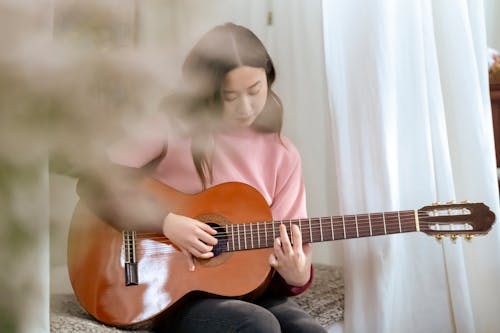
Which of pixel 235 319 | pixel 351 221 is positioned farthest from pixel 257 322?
pixel 351 221

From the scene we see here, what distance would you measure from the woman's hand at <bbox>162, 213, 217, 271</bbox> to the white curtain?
1.08ft

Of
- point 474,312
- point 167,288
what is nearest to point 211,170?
point 167,288

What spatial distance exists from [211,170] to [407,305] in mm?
474

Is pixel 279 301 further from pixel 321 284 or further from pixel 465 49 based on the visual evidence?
pixel 465 49

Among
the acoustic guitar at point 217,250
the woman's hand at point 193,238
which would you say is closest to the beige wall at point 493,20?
the acoustic guitar at point 217,250

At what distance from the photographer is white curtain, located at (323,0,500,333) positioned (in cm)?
105

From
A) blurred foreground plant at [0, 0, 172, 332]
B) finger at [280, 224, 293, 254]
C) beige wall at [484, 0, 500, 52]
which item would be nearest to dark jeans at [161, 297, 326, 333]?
finger at [280, 224, 293, 254]

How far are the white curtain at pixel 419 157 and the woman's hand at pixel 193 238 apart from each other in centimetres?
33

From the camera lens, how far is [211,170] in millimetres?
972

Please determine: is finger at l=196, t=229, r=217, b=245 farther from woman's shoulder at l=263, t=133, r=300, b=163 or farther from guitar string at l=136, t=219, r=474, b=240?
woman's shoulder at l=263, t=133, r=300, b=163

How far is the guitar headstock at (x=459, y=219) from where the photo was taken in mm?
923

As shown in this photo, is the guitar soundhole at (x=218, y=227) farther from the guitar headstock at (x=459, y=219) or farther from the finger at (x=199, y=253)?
the guitar headstock at (x=459, y=219)

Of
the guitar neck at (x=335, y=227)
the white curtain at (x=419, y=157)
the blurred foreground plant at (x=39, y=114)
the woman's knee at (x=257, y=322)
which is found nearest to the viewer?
the blurred foreground plant at (x=39, y=114)

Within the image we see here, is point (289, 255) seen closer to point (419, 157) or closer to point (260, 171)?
point (260, 171)
